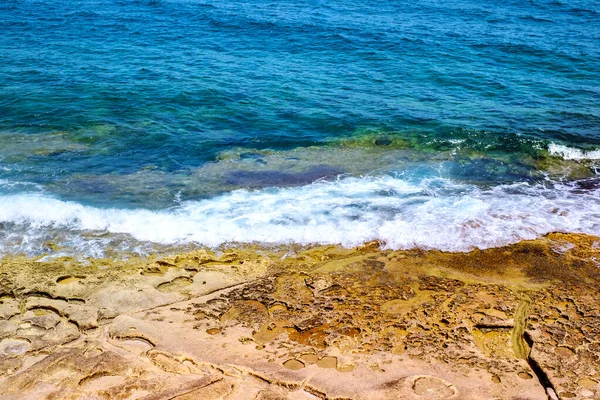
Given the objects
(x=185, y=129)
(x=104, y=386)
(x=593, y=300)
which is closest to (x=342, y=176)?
(x=185, y=129)

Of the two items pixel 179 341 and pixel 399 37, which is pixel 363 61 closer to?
pixel 399 37

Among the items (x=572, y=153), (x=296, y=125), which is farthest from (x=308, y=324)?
(x=572, y=153)

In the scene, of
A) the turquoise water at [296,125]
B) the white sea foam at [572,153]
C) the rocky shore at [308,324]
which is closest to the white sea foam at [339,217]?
the turquoise water at [296,125]

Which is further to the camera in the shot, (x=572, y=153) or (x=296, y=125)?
(x=296, y=125)

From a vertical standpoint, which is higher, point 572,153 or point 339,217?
point 572,153

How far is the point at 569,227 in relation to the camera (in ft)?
40.3

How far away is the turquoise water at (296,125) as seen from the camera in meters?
12.7

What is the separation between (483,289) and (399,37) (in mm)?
18828

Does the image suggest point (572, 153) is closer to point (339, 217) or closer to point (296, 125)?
point (339, 217)

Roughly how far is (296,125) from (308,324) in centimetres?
1084

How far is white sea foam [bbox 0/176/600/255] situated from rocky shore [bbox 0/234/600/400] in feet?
1.94

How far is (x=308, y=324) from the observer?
904 centimetres

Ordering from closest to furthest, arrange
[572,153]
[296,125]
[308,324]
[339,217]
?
[308,324] < [339,217] < [572,153] < [296,125]

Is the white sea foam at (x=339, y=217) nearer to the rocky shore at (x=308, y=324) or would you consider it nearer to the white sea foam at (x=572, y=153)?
the rocky shore at (x=308, y=324)
